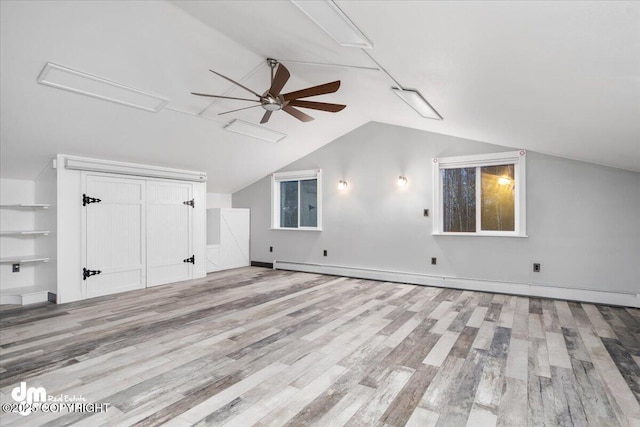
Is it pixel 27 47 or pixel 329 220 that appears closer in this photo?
pixel 27 47

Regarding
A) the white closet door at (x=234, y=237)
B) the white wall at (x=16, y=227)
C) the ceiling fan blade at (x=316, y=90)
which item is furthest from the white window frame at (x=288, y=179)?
the white wall at (x=16, y=227)

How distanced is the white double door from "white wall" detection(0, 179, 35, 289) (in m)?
0.95

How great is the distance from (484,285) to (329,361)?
3457mm

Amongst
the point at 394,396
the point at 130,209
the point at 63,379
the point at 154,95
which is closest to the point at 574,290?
the point at 394,396

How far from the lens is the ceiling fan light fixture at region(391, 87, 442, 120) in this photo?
3.53 m

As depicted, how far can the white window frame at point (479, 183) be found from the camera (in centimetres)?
482

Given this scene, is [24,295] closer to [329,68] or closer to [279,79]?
[279,79]

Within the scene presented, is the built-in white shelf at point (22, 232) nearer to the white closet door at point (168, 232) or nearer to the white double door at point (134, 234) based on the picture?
the white double door at point (134, 234)

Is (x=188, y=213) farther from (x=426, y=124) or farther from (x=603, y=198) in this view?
(x=603, y=198)

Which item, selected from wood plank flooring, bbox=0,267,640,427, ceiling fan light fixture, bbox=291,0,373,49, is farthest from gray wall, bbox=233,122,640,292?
ceiling fan light fixture, bbox=291,0,373,49

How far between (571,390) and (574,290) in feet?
9.57

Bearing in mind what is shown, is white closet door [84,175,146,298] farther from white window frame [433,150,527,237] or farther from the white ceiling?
white window frame [433,150,527,237]

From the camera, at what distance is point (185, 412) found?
199 cm

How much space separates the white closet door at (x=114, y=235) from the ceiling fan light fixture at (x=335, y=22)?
165 inches
